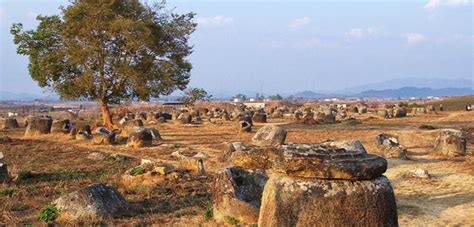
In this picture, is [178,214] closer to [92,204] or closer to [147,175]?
[92,204]

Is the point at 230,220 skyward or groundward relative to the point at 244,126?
groundward

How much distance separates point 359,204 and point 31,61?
3053 centimetres

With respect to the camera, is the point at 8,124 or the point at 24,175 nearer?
the point at 24,175

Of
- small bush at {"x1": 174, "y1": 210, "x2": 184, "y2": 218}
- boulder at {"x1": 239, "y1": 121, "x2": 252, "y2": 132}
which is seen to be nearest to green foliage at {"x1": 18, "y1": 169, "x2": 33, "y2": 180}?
small bush at {"x1": 174, "y1": 210, "x2": 184, "y2": 218}

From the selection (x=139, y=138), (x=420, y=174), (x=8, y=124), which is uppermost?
(x=139, y=138)

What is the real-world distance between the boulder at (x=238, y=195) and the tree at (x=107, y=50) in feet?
64.5

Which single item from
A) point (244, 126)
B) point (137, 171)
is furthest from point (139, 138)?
point (244, 126)

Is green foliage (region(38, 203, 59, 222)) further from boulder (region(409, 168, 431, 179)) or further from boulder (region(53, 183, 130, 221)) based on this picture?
boulder (region(409, 168, 431, 179))

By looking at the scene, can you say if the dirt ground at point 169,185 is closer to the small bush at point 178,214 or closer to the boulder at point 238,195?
the small bush at point 178,214

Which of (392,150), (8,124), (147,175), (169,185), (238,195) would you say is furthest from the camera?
(8,124)

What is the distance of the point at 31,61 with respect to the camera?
104 feet

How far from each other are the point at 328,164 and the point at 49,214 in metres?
6.05

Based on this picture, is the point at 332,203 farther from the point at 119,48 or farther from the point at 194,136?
the point at 119,48

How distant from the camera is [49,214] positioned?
930 centimetres
